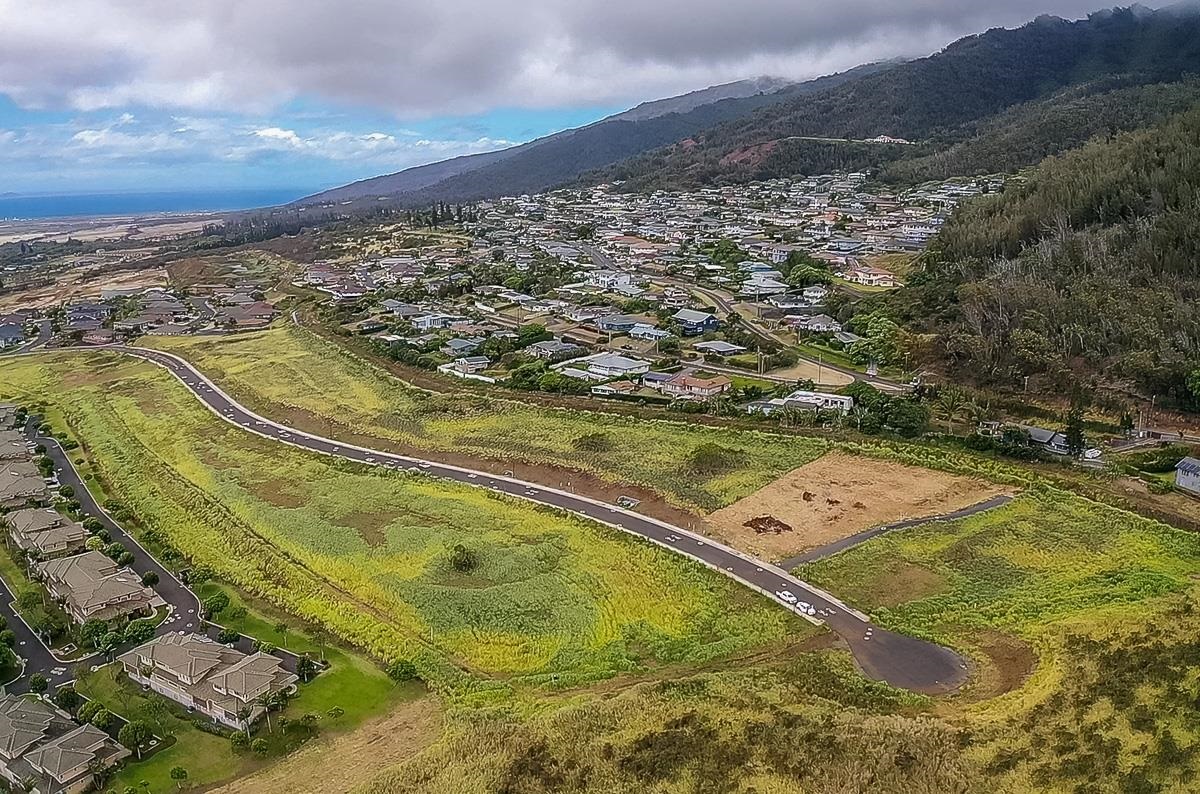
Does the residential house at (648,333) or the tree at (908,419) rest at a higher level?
the residential house at (648,333)

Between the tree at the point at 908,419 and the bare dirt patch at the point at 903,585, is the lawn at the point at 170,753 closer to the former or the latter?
the bare dirt patch at the point at 903,585

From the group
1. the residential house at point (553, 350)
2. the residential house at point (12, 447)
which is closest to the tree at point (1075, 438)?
the residential house at point (553, 350)

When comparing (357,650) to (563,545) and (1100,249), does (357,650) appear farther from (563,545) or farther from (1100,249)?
(1100,249)

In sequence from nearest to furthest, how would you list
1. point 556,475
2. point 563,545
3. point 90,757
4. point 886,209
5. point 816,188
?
point 90,757, point 563,545, point 556,475, point 886,209, point 816,188

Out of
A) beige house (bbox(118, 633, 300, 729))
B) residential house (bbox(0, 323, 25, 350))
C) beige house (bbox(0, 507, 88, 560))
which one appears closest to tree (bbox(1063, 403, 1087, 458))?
beige house (bbox(118, 633, 300, 729))

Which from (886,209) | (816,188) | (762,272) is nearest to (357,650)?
(762,272)

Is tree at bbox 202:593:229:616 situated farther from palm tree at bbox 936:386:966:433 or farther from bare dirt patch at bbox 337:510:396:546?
palm tree at bbox 936:386:966:433
